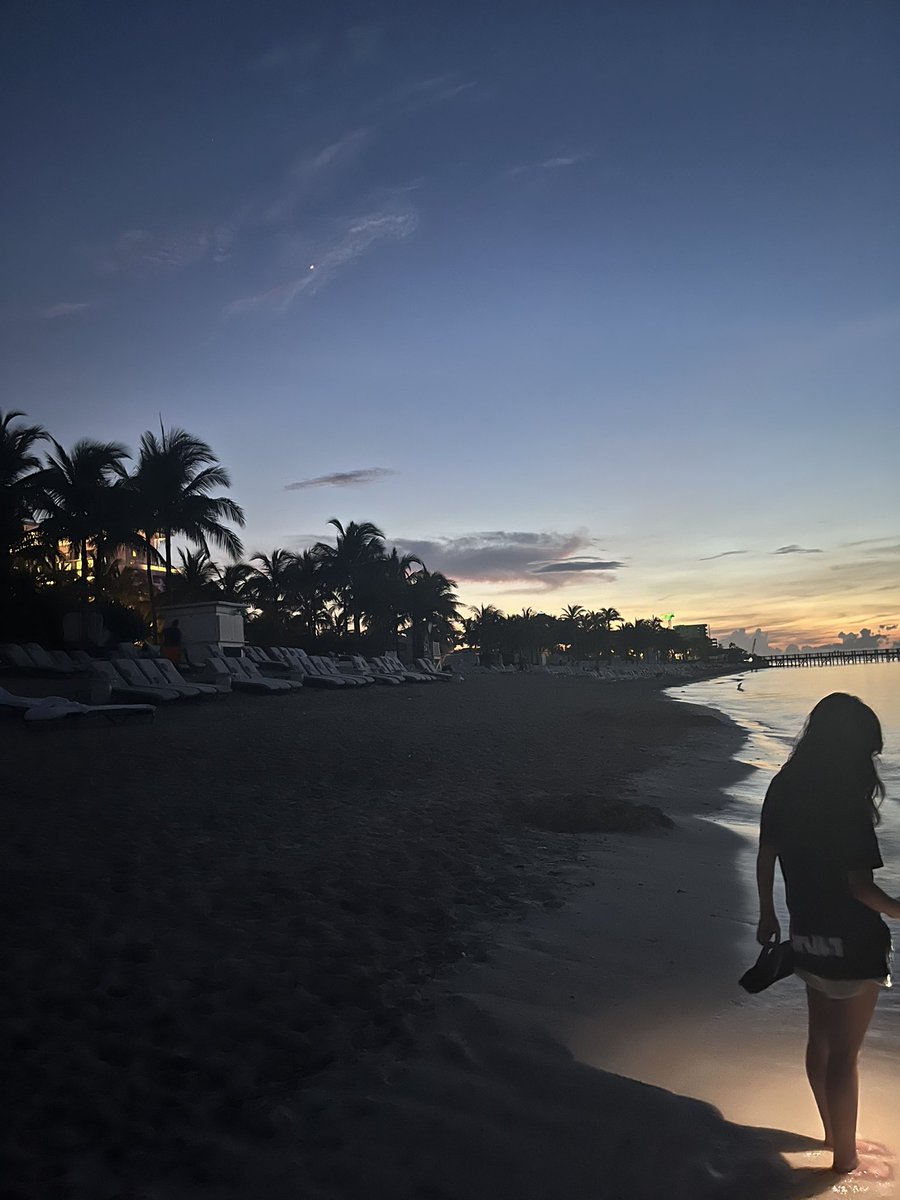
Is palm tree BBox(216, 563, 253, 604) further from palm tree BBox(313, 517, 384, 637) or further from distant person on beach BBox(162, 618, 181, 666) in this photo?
distant person on beach BBox(162, 618, 181, 666)

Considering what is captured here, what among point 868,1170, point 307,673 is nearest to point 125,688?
point 307,673

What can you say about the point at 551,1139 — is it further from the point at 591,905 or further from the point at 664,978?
the point at 591,905

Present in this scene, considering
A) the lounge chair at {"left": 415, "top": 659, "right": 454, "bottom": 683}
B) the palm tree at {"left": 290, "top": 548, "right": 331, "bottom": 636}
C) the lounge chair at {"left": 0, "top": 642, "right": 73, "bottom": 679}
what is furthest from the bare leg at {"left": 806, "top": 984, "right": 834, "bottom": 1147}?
the palm tree at {"left": 290, "top": 548, "right": 331, "bottom": 636}

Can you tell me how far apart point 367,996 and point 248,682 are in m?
16.1

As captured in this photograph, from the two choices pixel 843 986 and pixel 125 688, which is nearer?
pixel 843 986

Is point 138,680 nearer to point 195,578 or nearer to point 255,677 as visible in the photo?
point 255,677

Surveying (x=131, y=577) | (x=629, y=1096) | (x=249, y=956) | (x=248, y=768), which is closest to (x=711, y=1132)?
(x=629, y=1096)

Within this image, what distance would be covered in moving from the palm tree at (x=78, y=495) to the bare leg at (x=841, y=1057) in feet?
94.4

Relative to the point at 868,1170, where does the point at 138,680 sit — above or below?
above

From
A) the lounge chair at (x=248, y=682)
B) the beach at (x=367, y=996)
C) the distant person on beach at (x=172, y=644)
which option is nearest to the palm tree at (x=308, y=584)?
the distant person on beach at (x=172, y=644)

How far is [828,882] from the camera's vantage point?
2.53 metres

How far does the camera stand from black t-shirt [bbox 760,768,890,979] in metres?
2.48

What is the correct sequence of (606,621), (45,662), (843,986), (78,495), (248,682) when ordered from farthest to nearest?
(606,621) → (78,495) → (45,662) → (248,682) → (843,986)

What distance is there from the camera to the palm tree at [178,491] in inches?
1188
